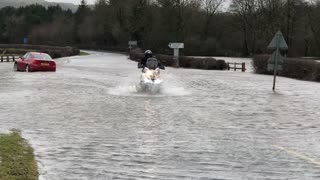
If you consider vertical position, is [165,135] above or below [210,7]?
below

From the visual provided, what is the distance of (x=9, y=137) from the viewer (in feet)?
34.8

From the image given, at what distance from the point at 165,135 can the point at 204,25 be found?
345 ft

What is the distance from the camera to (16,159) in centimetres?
849

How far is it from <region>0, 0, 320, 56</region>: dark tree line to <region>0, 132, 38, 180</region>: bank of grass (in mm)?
81467

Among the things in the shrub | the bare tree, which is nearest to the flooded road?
the shrub

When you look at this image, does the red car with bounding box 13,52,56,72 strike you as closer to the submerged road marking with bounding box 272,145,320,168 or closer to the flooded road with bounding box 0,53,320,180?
the flooded road with bounding box 0,53,320,180

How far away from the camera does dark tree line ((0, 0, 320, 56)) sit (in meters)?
92.9

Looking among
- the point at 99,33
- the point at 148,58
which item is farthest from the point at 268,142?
the point at 99,33

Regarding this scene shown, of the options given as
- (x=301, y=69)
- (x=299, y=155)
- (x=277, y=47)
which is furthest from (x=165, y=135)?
(x=301, y=69)

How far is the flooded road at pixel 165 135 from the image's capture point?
8359 mm

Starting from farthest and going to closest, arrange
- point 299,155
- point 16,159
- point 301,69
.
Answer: point 301,69
point 299,155
point 16,159

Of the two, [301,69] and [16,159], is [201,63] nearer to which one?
[301,69]

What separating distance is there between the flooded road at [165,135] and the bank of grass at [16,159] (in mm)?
188

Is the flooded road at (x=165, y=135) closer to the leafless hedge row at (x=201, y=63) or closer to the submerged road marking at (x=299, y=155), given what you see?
the submerged road marking at (x=299, y=155)
